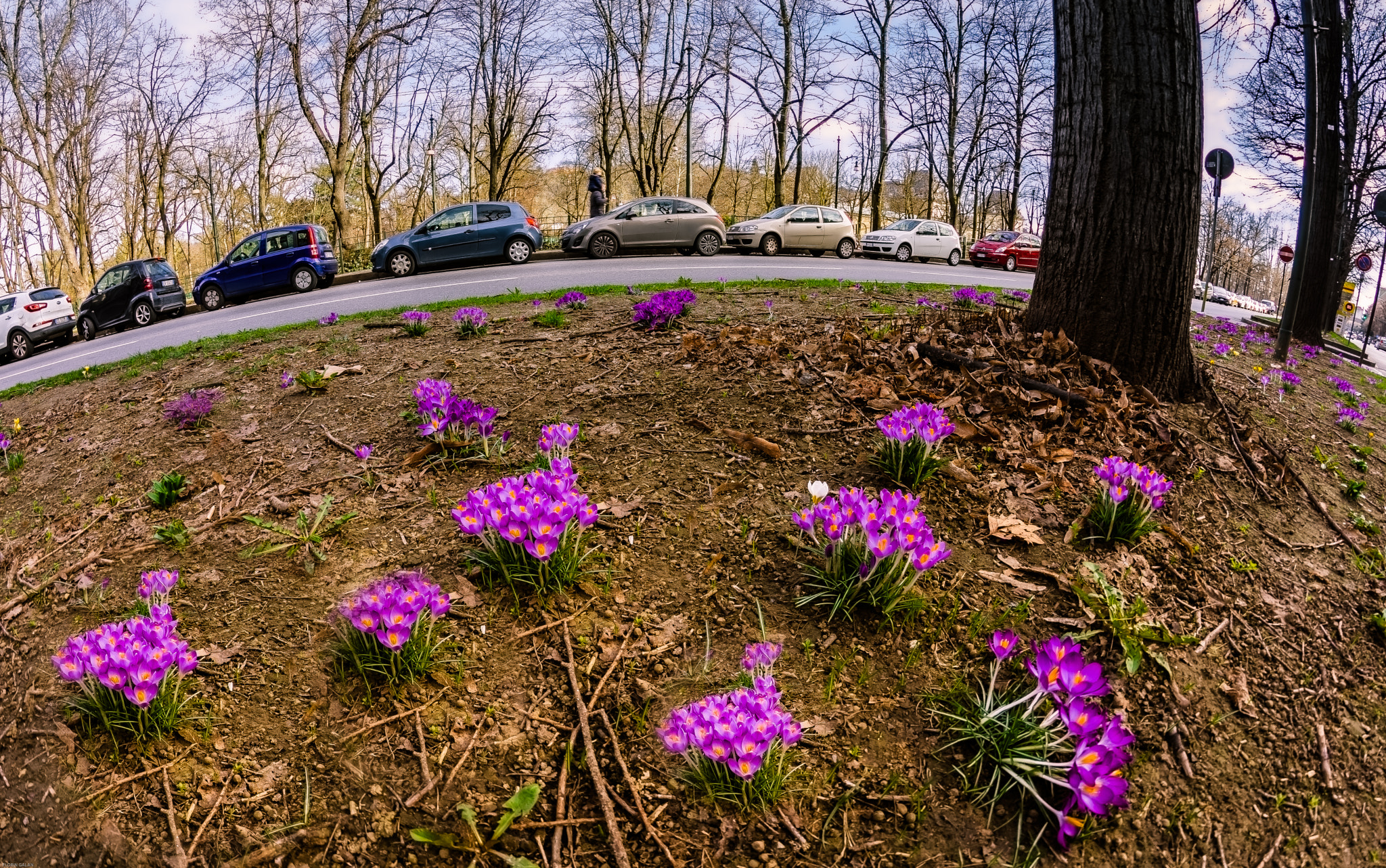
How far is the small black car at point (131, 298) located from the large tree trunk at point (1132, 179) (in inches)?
737

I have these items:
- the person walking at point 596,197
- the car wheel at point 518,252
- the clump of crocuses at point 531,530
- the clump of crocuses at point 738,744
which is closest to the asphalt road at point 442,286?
the car wheel at point 518,252

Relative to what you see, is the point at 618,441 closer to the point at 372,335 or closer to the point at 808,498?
the point at 808,498

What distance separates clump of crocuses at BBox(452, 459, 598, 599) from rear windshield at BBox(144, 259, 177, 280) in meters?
18.3

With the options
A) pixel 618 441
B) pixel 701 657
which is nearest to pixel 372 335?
pixel 618 441

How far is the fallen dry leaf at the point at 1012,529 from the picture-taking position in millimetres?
2592

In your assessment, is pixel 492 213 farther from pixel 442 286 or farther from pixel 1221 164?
pixel 1221 164

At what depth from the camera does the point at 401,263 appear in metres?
16.8

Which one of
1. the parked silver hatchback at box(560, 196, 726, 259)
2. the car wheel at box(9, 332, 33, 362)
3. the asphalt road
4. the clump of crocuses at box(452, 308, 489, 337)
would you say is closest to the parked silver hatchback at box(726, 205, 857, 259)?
the asphalt road

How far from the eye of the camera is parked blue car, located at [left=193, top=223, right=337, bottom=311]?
16312mm

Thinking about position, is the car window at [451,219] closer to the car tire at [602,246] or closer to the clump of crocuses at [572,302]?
the car tire at [602,246]

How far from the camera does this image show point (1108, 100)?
3533 mm

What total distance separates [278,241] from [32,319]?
614cm

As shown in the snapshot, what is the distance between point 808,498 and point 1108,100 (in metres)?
2.71

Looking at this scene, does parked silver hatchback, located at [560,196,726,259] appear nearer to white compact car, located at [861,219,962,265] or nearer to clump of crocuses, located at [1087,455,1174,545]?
white compact car, located at [861,219,962,265]
